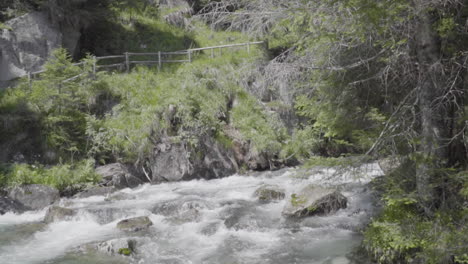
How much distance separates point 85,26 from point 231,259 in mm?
16617

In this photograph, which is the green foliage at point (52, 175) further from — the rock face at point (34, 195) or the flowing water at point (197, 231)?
the flowing water at point (197, 231)

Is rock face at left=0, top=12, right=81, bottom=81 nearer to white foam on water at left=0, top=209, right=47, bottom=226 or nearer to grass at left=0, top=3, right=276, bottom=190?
grass at left=0, top=3, right=276, bottom=190

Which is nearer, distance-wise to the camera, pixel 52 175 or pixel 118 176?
pixel 52 175

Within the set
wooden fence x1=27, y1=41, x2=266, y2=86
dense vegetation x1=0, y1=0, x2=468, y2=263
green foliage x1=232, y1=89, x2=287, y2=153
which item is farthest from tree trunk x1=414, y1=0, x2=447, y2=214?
wooden fence x1=27, y1=41, x2=266, y2=86

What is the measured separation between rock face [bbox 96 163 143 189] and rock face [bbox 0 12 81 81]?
6.52m

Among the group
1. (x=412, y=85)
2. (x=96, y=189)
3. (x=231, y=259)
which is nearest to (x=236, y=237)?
(x=231, y=259)

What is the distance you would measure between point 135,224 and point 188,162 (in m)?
5.17

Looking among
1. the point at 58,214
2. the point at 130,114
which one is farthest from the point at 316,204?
the point at 130,114

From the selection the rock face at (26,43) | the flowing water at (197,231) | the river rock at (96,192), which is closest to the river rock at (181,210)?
the flowing water at (197,231)

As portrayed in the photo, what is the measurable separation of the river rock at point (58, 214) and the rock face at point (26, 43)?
874 centimetres

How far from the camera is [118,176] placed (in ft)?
44.1

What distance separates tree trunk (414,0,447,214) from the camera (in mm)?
5742

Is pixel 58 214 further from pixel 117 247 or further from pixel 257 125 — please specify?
pixel 257 125

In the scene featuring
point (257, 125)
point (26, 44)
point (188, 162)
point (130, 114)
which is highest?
point (26, 44)
